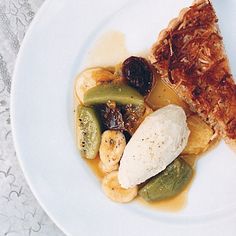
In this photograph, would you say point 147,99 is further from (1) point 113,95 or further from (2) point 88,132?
(2) point 88,132

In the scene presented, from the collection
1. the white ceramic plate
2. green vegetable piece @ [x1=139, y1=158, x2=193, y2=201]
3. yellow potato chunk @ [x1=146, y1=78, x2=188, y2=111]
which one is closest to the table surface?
the white ceramic plate

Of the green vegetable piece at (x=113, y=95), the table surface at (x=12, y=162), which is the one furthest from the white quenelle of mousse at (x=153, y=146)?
the table surface at (x=12, y=162)

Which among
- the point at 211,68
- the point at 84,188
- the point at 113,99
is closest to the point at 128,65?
the point at 113,99

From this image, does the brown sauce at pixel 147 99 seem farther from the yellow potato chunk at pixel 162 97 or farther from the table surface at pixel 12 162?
the table surface at pixel 12 162

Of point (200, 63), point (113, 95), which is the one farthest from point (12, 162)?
point (200, 63)

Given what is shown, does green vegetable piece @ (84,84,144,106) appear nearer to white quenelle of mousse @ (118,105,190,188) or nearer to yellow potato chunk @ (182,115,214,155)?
white quenelle of mousse @ (118,105,190,188)

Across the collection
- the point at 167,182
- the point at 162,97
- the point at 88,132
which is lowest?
the point at 167,182
